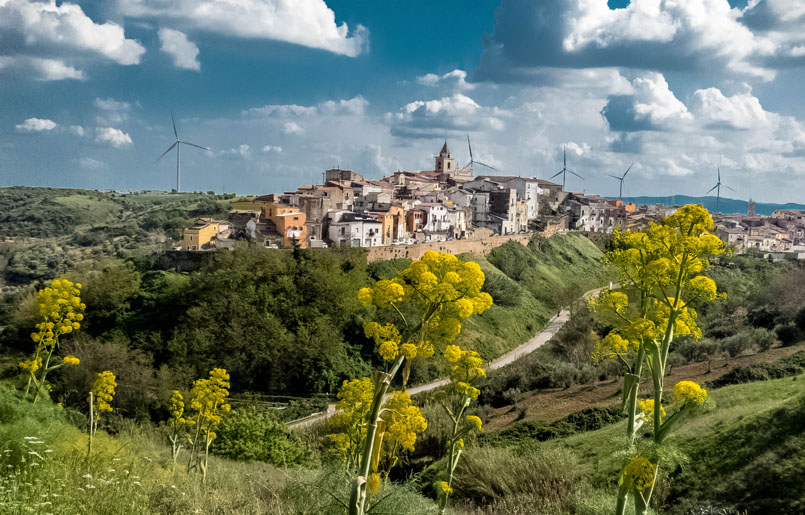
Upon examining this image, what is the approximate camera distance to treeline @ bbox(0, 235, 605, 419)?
92.7 ft

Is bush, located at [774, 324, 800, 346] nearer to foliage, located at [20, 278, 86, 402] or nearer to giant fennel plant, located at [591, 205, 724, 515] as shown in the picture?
giant fennel plant, located at [591, 205, 724, 515]

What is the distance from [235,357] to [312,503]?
1021 inches

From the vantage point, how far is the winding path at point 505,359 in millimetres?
26909

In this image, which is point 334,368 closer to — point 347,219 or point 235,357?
point 235,357

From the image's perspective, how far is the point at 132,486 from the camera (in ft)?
22.0

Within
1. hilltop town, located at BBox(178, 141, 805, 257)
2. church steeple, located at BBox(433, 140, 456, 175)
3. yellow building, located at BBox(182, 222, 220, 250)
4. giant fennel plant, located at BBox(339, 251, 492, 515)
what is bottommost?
giant fennel plant, located at BBox(339, 251, 492, 515)

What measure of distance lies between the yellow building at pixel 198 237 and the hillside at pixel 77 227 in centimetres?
299

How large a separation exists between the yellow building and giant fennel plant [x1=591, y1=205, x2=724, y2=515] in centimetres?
4249

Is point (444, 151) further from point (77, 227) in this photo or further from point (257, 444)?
point (257, 444)

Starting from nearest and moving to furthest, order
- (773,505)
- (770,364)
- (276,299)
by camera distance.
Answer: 1. (773,505)
2. (770,364)
3. (276,299)

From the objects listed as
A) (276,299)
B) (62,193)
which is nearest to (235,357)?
(276,299)

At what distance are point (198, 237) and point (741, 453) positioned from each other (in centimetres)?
4086

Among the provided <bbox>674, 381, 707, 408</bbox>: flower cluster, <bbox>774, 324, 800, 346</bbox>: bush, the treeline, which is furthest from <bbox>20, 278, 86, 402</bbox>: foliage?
<bbox>774, 324, 800, 346</bbox>: bush

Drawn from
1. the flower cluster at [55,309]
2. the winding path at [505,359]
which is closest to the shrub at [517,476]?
the flower cluster at [55,309]
